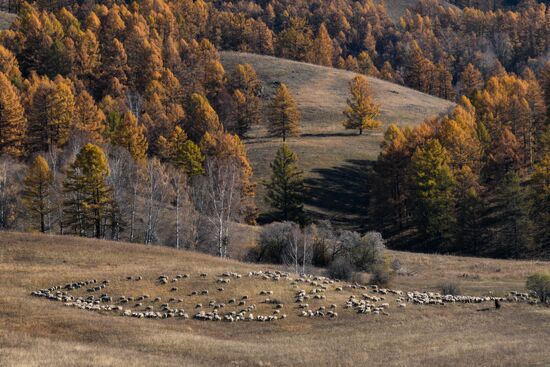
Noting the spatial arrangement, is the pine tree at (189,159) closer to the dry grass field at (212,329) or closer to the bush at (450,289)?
the dry grass field at (212,329)

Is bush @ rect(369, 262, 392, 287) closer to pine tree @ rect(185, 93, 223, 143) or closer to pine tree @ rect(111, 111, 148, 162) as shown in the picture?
pine tree @ rect(111, 111, 148, 162)

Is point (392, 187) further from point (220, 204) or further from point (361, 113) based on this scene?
point (361, 113)

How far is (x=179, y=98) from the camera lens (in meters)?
148

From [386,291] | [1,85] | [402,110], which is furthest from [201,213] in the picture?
[402,110]

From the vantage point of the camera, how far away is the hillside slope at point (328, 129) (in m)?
110

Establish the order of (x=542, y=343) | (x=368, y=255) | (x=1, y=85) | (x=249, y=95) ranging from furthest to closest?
(x=249, y=95) → (x=1, y=85) → (x=368, y=255) → (x=542, y=343)

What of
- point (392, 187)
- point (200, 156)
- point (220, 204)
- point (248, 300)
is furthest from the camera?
point (200, 156)

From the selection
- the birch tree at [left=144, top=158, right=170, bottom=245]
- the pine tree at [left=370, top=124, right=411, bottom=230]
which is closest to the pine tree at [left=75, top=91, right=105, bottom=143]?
the birch tree at [left=144, top=158, right=170, bottom=245]

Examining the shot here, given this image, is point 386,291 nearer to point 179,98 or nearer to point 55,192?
point 55,192

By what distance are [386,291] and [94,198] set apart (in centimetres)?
3458

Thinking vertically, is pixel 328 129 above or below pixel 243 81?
below

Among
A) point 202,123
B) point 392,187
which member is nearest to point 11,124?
point 202,123

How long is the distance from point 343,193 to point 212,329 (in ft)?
244

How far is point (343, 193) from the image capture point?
11062 centimetres
